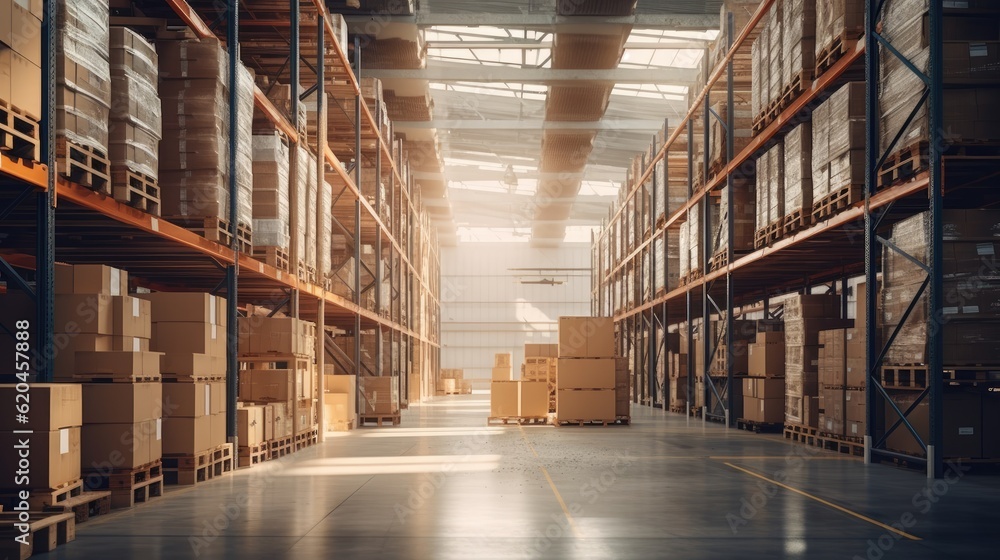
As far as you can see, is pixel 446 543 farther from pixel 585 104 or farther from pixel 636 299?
pixel 636 299

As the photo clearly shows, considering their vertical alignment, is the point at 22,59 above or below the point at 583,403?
above

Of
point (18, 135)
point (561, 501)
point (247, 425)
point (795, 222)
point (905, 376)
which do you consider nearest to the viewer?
point (18, 135)

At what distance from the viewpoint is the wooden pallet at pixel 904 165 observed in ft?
29.4

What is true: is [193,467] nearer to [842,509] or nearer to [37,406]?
[37,406]

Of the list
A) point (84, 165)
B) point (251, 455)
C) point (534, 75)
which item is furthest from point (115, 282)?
point (534, 75)

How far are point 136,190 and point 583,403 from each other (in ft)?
37.8

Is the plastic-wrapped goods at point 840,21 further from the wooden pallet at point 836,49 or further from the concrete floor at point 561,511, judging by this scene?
the concrete floor at point 561,511

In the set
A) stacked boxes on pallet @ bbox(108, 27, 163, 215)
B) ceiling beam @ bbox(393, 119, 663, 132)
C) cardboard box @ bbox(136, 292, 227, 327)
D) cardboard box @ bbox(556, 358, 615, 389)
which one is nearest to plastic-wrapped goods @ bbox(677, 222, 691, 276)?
cardboard box @ bbox(556, 358, 615, 389)

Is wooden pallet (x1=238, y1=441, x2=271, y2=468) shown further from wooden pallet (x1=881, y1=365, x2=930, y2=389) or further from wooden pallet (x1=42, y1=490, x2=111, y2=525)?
wooden pallet (x1=881, y1=365, x2=930, y2=389)

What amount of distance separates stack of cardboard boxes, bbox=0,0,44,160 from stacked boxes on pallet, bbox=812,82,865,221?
324 inches

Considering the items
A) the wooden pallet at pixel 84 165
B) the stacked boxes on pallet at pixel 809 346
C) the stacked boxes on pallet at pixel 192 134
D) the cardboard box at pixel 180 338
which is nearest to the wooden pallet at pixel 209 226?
the stacked boxes on pallet at pixel 192 134

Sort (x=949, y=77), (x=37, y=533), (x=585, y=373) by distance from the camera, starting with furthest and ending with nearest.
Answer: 1. (x=585, y=373)
2. (x=949, y=77)
3. (x=37, y=533)

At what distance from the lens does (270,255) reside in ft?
37.7

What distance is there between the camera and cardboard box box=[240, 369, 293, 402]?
1211 centimetres
